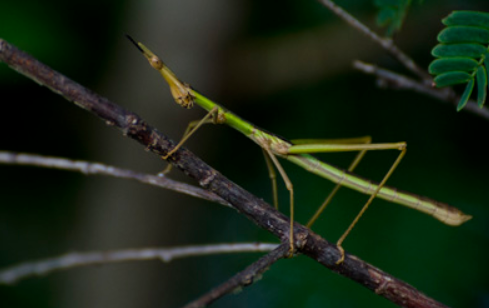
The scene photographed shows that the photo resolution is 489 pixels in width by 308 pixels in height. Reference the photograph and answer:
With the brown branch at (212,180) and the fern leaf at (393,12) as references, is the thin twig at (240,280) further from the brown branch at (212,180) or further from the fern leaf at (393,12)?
the fern leaf at (393,12)

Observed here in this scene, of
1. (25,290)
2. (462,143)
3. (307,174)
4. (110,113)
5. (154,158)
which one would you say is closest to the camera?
(110,113)

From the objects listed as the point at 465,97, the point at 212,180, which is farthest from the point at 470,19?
the point at 212,180

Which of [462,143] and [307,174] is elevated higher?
[462,143]

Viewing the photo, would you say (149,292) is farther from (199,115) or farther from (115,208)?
(199,115)

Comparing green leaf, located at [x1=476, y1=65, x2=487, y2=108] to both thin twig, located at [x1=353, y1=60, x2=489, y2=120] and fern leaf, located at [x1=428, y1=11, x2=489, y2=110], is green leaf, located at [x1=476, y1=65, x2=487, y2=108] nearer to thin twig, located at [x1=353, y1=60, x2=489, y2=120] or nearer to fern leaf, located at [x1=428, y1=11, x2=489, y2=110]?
fern leaf, located at [x1=428, y1=11, x2=489, y2=110]

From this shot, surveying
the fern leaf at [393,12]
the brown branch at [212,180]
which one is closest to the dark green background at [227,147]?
the fern leaf at [393,12]

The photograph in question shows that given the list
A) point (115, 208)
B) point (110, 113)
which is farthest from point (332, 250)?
point (115, 208)

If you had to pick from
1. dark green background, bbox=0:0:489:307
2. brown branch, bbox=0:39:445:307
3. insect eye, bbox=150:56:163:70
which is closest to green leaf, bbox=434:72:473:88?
brown branch, bbox=0:39:445:307

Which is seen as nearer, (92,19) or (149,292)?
(92,19)
